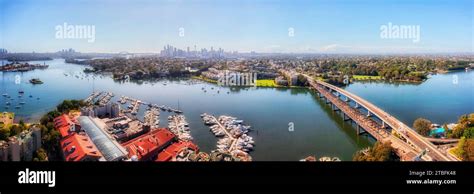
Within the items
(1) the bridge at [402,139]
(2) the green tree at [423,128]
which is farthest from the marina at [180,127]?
(2) the green tree at [423,128]

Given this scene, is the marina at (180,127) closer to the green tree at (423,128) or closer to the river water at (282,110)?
the river water at (282,110)

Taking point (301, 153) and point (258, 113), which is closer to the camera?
point (301, 153)

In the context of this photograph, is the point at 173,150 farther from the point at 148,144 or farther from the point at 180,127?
the point at 180,127

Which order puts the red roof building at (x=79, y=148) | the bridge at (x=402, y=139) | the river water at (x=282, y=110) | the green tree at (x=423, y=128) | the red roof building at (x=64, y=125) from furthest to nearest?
the green tree at (x=423, y=128) → the river water at (x=282, y=110) → the red roof building at (x=64, y=125) → the bridge at (x=402, y=139) → the red roof building at (x=79, y=148)

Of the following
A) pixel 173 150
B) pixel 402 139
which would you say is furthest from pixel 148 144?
pixel 402 139

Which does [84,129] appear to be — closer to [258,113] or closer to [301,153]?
[301,153]
